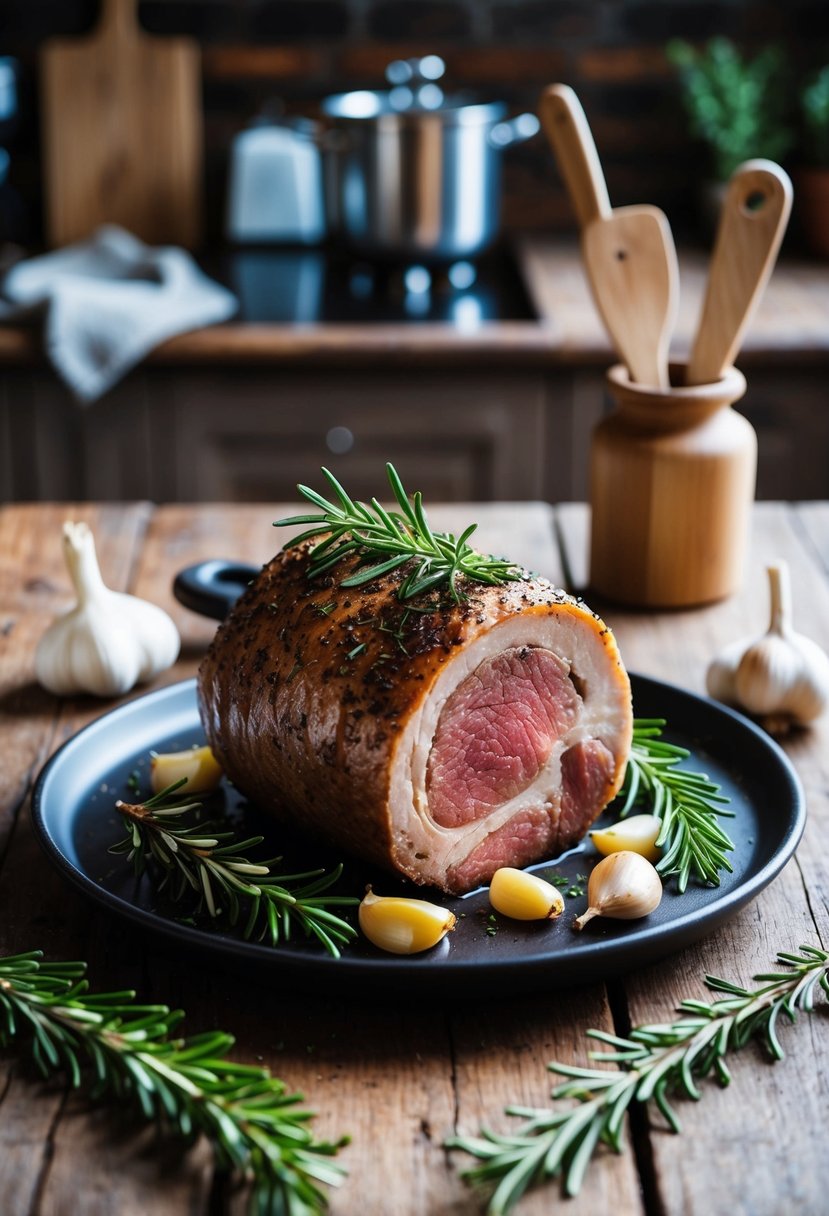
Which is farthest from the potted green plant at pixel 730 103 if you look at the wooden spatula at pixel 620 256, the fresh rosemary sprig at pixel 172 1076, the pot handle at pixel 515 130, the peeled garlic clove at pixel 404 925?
the fresh rosemary sprig at pixel 172 1076

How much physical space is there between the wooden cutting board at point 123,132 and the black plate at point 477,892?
2.18 meters

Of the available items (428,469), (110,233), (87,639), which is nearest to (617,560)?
(87,639)

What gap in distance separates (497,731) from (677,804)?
186mm

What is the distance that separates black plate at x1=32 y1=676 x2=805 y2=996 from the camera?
35.4 inches

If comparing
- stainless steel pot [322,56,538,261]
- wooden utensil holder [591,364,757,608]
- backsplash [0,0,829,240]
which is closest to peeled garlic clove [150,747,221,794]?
wooden utensil holder [591,364,757,608]

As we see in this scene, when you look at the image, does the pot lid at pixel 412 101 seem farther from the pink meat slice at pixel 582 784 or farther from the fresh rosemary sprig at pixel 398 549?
the pink meat slice at pixel 582 784

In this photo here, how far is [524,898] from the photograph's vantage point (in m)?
1.00

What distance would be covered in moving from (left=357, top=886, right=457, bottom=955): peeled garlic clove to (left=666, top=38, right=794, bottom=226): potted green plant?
2.49 m

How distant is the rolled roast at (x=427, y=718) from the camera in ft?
3.32

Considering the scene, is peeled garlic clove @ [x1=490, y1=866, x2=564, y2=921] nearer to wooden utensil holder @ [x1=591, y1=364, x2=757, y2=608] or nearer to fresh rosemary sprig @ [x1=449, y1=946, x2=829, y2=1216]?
fresh rosemary sprig @ [x1=449, y1=946, x2=829, y2=1216]

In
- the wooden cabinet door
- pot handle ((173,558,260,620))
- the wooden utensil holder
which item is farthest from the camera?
the wooden cabinet door

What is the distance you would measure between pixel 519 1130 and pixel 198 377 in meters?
2.02

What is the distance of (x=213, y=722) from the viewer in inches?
45.6

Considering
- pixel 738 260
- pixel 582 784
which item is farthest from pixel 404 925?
pixel 738 260
